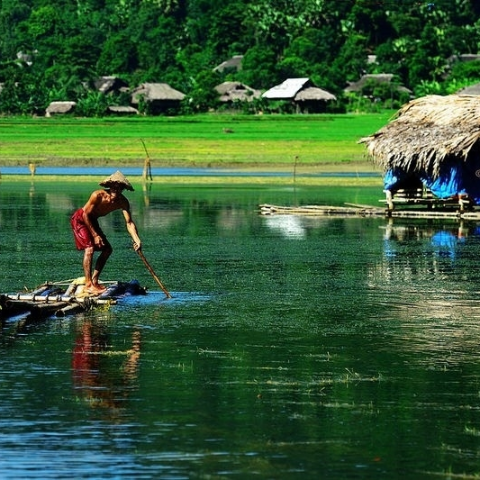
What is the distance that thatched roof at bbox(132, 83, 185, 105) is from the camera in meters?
94.3

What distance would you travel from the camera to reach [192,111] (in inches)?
3676

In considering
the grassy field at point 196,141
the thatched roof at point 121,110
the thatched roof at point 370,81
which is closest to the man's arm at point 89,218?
the grassy field at point 196,141

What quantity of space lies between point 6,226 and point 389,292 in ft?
40.8

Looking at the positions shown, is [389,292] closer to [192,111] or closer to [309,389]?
[309,389]

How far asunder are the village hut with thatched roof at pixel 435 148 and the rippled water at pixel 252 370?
746 cm

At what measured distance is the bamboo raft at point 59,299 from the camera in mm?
15031

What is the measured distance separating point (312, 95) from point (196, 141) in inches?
1156

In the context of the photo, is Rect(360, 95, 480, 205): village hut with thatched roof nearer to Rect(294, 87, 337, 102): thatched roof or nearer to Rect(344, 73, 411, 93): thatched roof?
Rect(294, 87, 337, 102): thatched roof

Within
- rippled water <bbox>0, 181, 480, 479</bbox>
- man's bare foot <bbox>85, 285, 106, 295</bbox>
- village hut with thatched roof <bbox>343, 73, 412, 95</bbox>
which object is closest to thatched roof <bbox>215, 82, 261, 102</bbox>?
village hut with thatched roof <bbox>343, 73, 412, 95</bbox>

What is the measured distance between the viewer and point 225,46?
126250 millimetres

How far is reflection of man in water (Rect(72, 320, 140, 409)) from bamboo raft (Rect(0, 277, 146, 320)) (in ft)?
2.50

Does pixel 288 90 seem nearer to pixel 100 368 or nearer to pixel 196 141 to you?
pixel 196 141

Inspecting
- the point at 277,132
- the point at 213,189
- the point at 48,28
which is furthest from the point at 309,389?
the point at 48,28

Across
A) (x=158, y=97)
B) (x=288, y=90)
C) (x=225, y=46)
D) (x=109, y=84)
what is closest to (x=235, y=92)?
(x=288, y=90)
